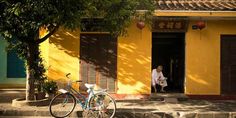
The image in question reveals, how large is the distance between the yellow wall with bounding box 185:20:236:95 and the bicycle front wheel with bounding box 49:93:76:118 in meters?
5.00

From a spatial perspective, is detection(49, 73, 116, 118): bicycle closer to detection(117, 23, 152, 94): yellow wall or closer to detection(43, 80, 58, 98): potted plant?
detection(43, 80, 58, 98): potted plant

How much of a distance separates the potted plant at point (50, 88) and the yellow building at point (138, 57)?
0.78 metres

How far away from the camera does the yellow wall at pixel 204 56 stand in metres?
14.9

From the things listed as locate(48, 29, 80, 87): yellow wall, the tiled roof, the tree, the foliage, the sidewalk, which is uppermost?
the tiled roof

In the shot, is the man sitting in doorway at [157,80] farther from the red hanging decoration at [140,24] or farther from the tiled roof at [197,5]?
the tiled roof at [197,5]

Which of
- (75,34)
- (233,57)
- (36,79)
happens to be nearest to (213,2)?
(233,57)

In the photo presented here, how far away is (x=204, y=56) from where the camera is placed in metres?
15.0

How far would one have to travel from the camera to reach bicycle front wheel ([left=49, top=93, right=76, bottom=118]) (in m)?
11.7

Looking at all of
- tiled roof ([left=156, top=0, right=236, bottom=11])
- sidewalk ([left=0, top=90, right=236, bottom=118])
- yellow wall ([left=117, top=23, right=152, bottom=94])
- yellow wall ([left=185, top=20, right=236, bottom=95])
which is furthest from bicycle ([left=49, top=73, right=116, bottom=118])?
tiled roof ([left=156, top=0, right=236, bottom=11])

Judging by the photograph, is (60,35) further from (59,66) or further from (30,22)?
(30,22)

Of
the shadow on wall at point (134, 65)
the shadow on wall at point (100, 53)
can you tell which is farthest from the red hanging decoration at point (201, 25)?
the shadow on wall at point (100, 53)

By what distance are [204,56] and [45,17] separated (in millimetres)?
6743

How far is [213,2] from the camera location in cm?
1548

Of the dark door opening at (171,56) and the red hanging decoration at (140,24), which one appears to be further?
the dark door opening at (171,56)
